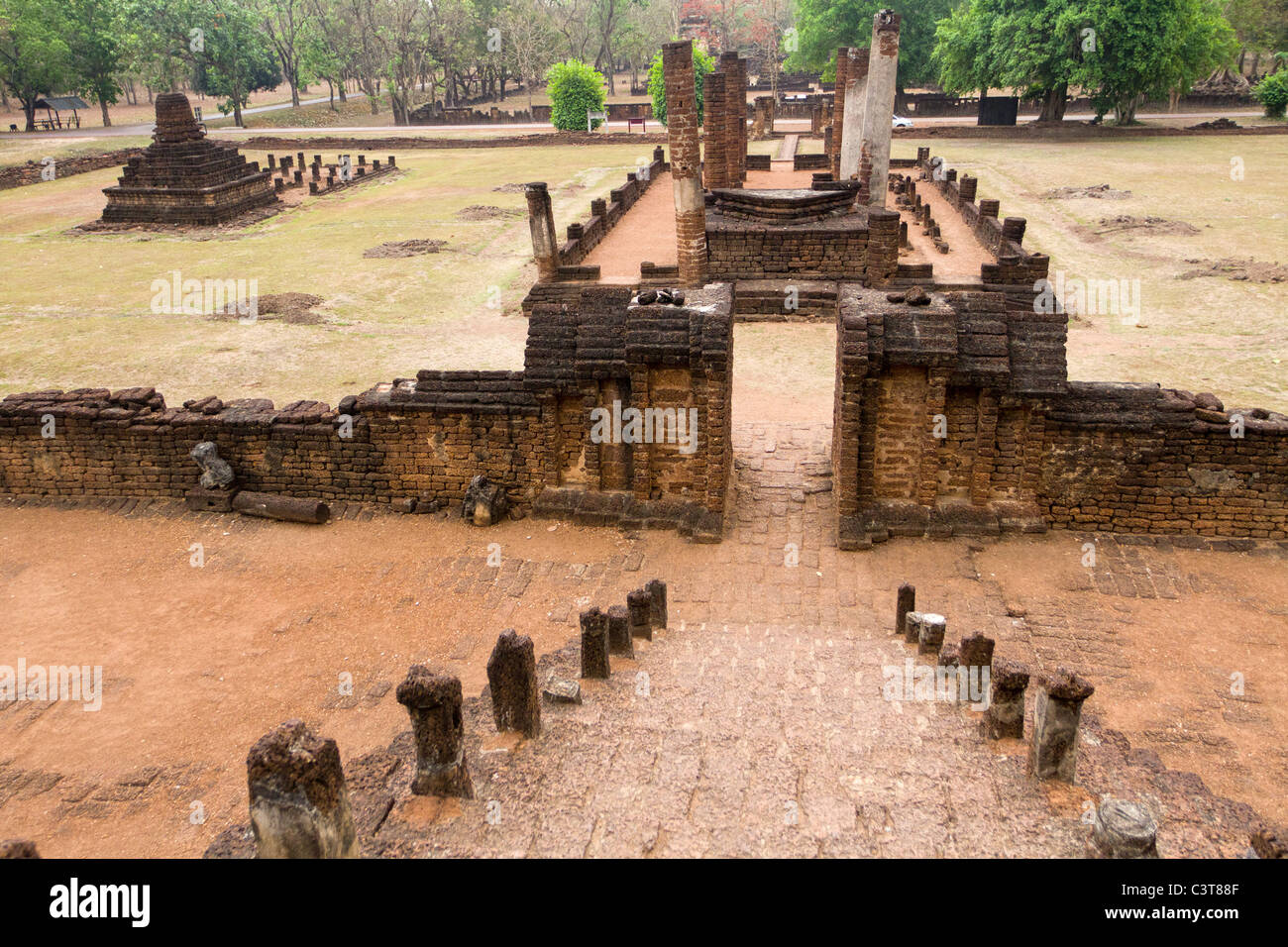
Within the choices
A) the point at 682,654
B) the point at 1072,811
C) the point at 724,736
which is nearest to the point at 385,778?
the point at 724,736

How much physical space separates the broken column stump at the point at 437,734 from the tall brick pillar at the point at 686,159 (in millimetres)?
12806

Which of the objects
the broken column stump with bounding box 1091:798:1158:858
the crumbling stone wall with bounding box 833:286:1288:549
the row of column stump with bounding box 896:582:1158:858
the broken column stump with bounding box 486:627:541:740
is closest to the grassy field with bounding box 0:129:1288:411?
the crumbling stone wall with bounding box 833:286:1288:549

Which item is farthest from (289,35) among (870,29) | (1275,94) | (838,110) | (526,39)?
(1275,94)

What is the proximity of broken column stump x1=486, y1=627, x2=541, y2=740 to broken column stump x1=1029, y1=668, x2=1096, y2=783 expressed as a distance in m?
2.73

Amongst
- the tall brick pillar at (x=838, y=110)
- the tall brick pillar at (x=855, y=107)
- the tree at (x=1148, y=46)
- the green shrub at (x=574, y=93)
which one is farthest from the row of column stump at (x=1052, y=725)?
the green shrub at (x=574, y=93)

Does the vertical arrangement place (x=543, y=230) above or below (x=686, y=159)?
below

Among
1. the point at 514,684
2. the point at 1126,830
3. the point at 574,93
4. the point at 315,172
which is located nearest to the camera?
the point at 1126,830

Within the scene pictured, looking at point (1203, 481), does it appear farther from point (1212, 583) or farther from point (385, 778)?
point (385, 778)

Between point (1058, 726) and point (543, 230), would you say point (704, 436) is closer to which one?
point (1058, 726)

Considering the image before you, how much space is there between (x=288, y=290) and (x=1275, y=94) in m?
40.2

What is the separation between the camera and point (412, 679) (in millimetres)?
4730

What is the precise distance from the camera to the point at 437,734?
4664mm

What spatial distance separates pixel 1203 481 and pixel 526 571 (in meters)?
6.45

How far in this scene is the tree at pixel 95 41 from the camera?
4441 centimetres
